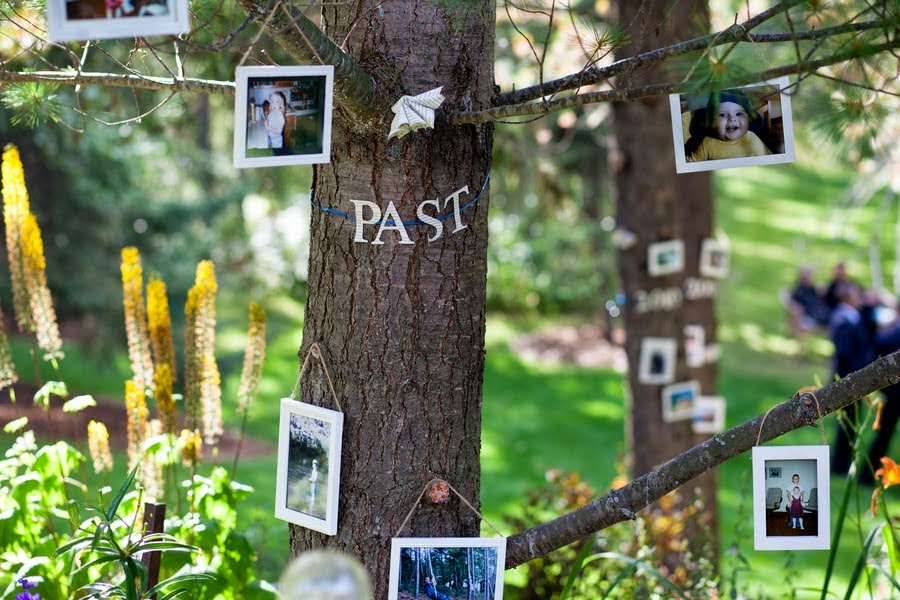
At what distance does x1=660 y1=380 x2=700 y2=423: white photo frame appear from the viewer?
491 cm

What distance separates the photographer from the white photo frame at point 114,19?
60.4 inches

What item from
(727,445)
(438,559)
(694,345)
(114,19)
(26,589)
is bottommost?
(26,589)

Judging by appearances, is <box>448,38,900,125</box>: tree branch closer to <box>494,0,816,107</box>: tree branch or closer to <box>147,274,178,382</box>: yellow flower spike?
<box>494,0,816,107</box>: tree branch

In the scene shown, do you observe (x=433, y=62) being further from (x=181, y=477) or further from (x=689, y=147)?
(x=181, y=477)

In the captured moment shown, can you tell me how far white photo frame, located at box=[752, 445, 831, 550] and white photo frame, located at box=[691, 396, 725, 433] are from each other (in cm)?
286

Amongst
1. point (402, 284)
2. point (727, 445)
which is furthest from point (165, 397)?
point (727, 445)

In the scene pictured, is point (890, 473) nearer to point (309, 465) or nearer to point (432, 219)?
point (432, 219)

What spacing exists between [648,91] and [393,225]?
61 cm

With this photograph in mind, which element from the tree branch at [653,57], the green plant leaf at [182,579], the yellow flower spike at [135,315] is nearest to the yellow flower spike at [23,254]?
the yellow flower spike at [135,315]

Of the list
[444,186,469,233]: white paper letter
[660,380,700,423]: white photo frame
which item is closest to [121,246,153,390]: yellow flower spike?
[444,186,469,233]: white paper letter

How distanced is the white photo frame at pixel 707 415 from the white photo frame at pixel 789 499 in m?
2.86

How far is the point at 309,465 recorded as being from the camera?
2.16 meters

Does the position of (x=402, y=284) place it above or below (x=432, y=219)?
below

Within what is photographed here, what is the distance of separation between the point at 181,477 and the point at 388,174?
3.98 metres
